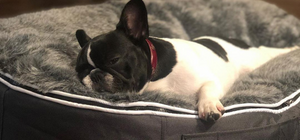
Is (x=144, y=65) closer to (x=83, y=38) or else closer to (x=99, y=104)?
(x=99, y=104)

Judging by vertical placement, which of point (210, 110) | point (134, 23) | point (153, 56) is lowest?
point (210, 110)

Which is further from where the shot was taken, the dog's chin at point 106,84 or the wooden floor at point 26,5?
the wooden floor at point 26,5

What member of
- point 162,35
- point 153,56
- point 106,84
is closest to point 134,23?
point 153,56

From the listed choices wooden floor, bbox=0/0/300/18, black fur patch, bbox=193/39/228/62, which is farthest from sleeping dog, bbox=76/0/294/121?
wooden floor, bbox=0/0/300/18

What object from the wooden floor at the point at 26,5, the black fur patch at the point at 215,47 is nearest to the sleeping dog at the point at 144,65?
the black fur patch at the point at 215,47

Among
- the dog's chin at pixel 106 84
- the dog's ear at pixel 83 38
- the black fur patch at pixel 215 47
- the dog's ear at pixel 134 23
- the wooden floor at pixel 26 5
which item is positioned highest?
the dog's ear at pixel 134 23

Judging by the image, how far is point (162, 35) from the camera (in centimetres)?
233

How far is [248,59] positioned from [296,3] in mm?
1648

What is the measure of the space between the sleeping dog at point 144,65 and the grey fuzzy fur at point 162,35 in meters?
0.08

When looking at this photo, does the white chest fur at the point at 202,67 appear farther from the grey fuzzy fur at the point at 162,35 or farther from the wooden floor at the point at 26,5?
the wooden floor at the point at 26,5

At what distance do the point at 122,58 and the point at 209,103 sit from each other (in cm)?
40

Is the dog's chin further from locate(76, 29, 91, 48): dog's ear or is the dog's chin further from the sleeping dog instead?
locate(76, 29, 91, 48): dog's ear

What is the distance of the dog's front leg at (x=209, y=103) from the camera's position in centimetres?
122

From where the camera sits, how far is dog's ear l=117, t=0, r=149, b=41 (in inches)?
53.0
